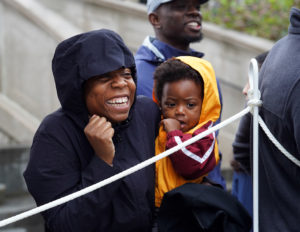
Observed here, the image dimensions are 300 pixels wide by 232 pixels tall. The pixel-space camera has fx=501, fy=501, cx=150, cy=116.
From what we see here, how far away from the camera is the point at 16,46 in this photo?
6.76 meters

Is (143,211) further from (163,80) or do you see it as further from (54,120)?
(163,80)

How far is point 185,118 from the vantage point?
2.76 meters

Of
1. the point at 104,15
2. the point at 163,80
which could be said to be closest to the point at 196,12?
the point at 163,80

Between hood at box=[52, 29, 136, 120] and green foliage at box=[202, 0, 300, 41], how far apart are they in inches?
223

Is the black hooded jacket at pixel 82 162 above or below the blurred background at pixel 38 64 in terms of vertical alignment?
above

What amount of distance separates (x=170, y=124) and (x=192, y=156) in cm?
23

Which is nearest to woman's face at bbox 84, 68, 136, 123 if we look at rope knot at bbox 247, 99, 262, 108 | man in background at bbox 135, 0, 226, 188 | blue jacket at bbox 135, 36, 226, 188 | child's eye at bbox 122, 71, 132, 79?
child's eye at bbox 122, 71, 132, 79

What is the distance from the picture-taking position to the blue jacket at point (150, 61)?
324 cm

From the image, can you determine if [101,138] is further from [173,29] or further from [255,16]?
[255,16]

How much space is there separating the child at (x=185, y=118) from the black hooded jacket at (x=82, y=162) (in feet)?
0.64

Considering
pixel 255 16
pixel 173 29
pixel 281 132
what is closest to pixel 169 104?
pixel 281 132

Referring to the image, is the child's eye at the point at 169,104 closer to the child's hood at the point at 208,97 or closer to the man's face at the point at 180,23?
the child's hood at the point at 208,97

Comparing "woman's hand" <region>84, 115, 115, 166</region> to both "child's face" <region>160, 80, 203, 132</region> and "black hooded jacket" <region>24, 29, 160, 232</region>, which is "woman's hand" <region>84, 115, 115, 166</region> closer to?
"black hooded jacket" <region>24, 29, 160, 232</region>

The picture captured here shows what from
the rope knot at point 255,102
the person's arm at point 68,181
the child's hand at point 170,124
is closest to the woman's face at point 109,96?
the person's arm at point 68,181
